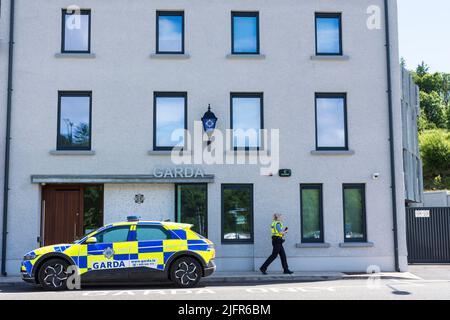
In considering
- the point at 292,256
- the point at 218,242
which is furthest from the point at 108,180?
the point at 292,256

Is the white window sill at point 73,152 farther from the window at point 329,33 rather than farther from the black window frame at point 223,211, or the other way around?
the window at point 329,33

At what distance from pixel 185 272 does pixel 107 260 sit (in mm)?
1888

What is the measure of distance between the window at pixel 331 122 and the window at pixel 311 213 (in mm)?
1448

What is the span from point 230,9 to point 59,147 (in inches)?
276

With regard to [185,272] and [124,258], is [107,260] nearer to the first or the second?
[124,258]

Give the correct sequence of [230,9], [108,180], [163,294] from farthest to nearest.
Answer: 1. [230,9]
2. [108,180]
3. [163,294]

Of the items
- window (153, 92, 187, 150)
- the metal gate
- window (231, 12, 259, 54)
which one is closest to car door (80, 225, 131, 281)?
window (153, 92, 187, 150)

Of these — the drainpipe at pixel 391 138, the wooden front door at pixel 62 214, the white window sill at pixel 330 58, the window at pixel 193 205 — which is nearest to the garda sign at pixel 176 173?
the window at pixel 193 205

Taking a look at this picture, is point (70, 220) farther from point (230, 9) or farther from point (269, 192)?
point (230, 9)

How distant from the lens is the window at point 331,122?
18547mm

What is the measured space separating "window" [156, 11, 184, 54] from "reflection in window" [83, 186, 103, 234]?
4.97m

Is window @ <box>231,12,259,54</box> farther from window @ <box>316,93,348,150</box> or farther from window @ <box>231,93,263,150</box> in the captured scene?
window @ <box>316,93,348,150</box>

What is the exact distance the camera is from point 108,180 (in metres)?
17.4

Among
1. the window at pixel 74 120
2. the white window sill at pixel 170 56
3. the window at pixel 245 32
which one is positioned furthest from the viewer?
the window at pixel 245 32
